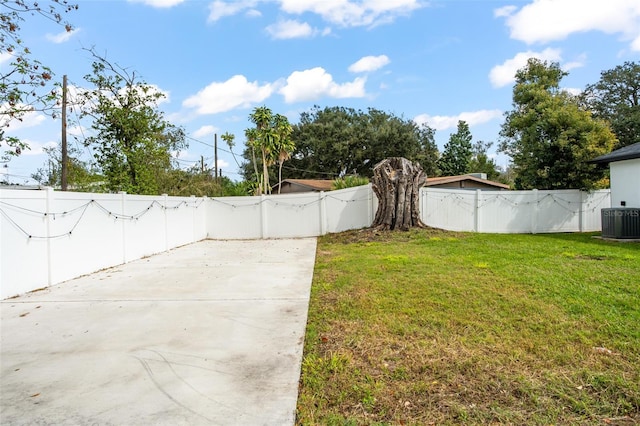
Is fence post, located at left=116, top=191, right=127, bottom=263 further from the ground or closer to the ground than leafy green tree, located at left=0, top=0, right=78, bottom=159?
closer to the ground

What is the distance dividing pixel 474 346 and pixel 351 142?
25519mm

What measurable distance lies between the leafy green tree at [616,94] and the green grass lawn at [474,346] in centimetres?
2759

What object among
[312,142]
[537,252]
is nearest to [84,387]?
[537,252]

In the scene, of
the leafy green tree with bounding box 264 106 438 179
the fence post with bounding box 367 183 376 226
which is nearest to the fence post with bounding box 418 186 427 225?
the fence post with bounding box 367 183 376 226

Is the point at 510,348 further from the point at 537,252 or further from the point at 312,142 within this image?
the point at 312,142

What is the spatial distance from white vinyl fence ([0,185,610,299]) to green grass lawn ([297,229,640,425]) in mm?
4578

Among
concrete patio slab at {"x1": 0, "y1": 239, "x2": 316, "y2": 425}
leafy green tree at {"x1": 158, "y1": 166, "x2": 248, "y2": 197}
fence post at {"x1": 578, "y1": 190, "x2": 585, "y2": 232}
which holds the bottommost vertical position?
concrete patio slab at {"x1": 0, "y1": 239, "x2": 316, "y2": 425}

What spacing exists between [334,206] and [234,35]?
6.76 m

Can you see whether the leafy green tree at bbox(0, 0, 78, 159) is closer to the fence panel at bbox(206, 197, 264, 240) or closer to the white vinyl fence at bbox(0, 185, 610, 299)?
the white vinyl fence at bbox(0, 185, 610, 299)

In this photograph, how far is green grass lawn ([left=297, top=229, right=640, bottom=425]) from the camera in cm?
239

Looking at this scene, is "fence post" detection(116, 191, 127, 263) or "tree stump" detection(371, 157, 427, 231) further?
"tree stump" detection(371, 157, 427, 231)

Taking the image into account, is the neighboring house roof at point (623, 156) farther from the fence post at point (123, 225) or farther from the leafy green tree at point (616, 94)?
the leafy green tree at point (616, 94)

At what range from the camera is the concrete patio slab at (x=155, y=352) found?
2408 mm

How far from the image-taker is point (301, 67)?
64.3ft
